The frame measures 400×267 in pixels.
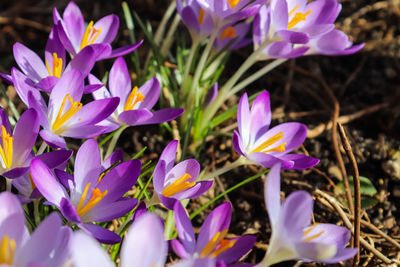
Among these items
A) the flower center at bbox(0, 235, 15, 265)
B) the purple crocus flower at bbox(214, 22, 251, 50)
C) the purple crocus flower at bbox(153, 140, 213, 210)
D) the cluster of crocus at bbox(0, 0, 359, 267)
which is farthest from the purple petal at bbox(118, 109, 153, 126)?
the purple crocus flower at bbox(214, 22, 251, 50)

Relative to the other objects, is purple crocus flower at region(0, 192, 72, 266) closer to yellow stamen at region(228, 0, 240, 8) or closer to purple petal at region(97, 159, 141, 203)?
purple petal at region(97, 159, 141, 203)

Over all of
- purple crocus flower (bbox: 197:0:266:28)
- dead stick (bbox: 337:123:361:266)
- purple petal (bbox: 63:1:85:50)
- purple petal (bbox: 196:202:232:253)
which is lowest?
dead stick (bbox: 337:123:361:266)

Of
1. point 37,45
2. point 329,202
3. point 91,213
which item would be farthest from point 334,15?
point 37,45

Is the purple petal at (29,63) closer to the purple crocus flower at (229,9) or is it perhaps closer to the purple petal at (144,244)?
the purple crocus flower at (229,9)

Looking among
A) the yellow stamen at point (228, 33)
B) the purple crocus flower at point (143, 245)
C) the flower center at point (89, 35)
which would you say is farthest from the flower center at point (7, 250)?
the yellow stamen at point (228, 33)

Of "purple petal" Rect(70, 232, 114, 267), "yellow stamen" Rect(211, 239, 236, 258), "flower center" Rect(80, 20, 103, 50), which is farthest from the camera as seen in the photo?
"flower center" Rect(80, 20, 103, 50)


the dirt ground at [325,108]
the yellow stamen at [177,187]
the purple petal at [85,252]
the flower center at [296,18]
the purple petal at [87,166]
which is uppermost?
the purple petal at [85,252]

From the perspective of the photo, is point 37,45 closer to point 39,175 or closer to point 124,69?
point 124,69
